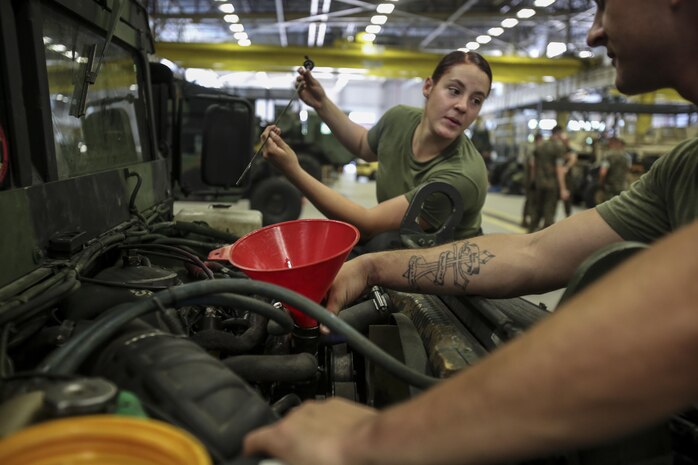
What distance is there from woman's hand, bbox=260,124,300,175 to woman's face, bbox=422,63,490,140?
0.68m

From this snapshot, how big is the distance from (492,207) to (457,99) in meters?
Result: 9.62

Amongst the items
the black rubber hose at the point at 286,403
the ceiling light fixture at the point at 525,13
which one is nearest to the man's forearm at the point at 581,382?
the black rubber hose at the point at 286,403

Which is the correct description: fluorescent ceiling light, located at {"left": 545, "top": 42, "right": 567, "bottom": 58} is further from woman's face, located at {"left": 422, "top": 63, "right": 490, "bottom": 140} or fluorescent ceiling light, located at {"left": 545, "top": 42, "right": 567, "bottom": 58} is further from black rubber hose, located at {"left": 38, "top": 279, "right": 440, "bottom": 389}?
black rubber hose, located at {"left": 38, "top": 279, "right": 440, "bottom": 389}

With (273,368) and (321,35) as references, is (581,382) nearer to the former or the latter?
(273,368)

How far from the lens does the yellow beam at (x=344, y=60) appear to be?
11.6 m

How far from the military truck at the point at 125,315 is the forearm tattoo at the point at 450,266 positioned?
0.08 m

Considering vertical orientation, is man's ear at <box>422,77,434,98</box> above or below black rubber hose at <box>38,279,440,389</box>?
above

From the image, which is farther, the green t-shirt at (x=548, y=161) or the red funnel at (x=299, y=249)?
the green t-shirt at (x=548, y=161)

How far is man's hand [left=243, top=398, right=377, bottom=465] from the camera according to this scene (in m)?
0.75

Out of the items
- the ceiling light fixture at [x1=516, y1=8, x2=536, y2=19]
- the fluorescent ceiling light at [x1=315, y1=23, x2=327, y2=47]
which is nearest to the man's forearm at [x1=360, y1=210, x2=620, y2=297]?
the ceiling light fixture at [x1=516, y1=8, x2=536, y2=19]

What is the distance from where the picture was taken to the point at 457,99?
2494mm

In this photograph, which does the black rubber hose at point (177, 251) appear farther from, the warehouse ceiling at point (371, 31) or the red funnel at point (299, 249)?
the warehouse ceiling at point (371, 31)

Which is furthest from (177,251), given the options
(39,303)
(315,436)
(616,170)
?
(616,170)

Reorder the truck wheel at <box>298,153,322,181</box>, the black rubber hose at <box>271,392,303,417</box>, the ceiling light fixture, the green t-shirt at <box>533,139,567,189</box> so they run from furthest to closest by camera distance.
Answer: the ceiling light fixture → the truck wheel at <box>298,153,322,181</box> → the green t-shirt at <box>533,139,567,189</box> → the black rubber hose at <box>271,392,303,417</box>
